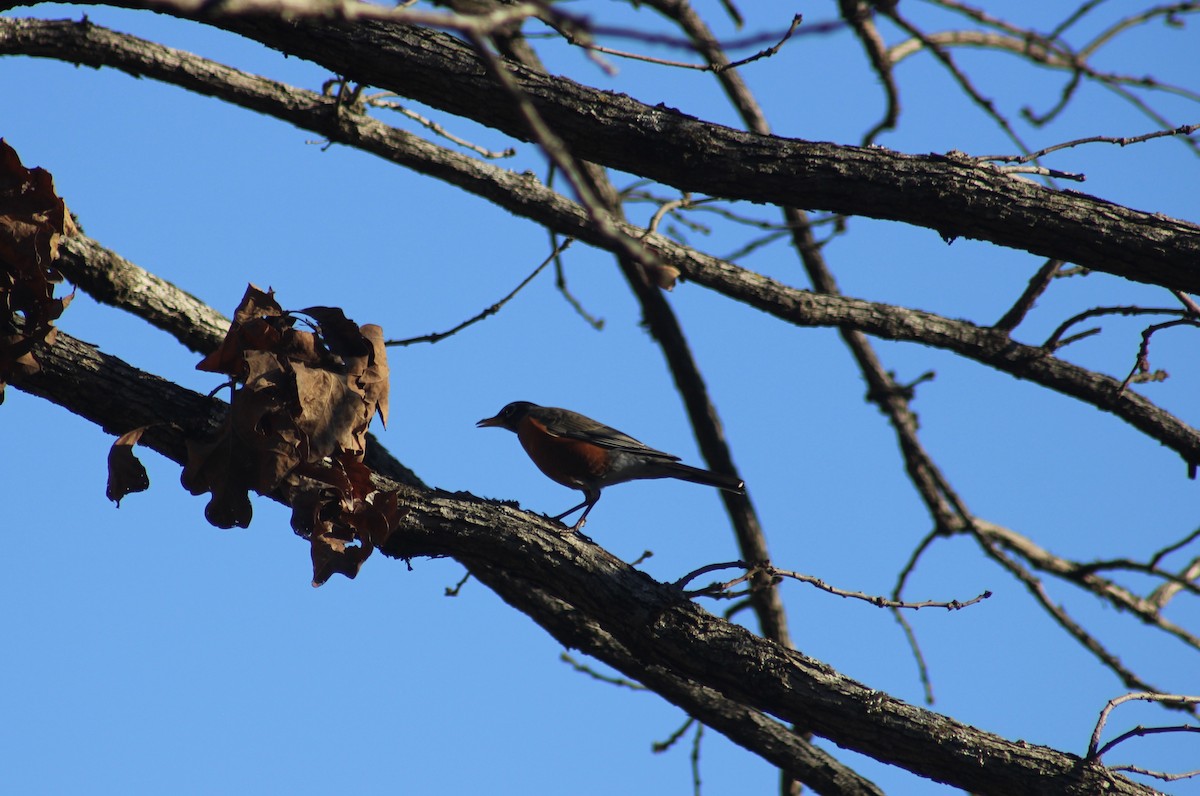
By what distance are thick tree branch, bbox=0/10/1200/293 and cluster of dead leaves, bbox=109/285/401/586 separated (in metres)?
0.91

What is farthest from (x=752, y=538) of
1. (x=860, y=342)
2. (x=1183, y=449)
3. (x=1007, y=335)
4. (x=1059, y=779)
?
(x=1059, y=779)

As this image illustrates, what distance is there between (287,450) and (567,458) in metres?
2.86

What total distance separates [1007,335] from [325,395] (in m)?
3.52

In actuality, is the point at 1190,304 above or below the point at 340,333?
above

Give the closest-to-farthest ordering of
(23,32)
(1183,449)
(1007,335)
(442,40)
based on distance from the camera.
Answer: (442,40) < (23,32) < (1183,449) < (1007,335)

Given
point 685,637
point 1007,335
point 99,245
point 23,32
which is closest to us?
point 685,637

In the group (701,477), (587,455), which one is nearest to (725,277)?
(701,477)

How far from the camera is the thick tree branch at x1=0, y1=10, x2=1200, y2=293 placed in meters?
3.32

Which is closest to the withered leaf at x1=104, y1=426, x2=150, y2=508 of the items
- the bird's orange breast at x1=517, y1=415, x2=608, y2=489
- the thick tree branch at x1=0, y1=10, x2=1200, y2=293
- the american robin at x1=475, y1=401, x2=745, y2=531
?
the thick tree branch at x1=0, y1=10, x2=1200, y2=293

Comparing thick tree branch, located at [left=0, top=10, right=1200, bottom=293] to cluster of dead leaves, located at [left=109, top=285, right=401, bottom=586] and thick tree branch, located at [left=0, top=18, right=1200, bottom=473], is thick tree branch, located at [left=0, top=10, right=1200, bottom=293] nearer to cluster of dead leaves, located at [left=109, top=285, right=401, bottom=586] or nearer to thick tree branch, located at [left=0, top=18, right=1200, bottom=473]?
cluster of dead leaves, located at [left=109, top=285, right=401, bottom=586]

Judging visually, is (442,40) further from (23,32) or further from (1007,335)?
(1007,335)

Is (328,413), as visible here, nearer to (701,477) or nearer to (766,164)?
(766,164)

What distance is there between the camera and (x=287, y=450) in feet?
10.7

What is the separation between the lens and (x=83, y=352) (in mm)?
3496
